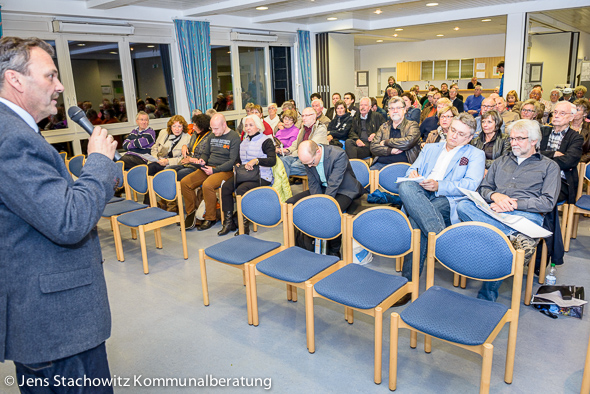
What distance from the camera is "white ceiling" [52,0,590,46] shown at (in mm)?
6855

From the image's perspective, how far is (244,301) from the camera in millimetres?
3234

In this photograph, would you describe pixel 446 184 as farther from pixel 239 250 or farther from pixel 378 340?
pixel 239 250

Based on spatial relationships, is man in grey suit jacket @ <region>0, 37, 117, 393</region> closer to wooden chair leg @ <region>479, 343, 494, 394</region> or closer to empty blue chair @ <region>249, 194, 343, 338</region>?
empty blue chair @ <region>249, 194, 343, 338</region>

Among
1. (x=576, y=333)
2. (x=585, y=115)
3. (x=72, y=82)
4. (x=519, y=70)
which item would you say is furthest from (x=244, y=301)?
(x=519, y=70)

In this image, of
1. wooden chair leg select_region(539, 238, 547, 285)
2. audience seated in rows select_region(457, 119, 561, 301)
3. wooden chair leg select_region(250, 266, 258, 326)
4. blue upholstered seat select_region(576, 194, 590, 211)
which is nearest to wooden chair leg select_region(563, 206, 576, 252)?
blue upholstered seat select_region(576, 194, 590, 211)

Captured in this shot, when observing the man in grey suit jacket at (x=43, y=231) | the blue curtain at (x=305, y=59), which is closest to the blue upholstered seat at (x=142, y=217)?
the man in grey suit jacket at (x=43, y=231)

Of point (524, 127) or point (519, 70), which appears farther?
point (519, 70)

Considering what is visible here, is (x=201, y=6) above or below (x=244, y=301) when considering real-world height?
above

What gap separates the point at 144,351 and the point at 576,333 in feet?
8.75

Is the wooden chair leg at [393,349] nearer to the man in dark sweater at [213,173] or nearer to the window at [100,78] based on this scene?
the man in dark sweater at [213,173]

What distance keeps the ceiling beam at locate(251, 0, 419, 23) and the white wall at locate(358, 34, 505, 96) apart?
344 inches

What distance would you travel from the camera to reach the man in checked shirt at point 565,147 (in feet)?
12.7

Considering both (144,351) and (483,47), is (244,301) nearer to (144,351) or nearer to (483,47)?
(144,351)

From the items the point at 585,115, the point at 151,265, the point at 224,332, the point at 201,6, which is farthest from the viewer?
the point at 201,6
